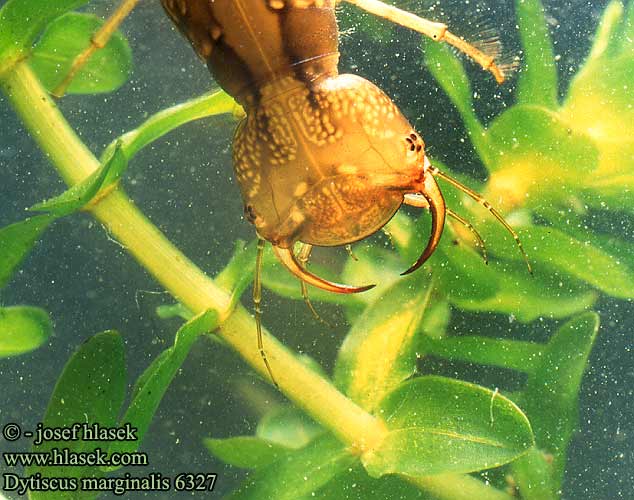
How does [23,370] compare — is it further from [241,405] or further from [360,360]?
[360,360]

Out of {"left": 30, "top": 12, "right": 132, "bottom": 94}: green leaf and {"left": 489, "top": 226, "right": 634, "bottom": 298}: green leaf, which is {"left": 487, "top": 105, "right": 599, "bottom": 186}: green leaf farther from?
{"left": 30, "top": 12, "right": 132, "bottom": 94}: green leaf

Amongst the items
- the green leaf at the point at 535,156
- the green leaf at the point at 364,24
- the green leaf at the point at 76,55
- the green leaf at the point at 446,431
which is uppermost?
the green leaf at the point at 76,55

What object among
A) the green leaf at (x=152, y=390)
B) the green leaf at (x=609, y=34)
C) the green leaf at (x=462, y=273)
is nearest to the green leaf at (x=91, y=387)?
the green leaf at (x=152, y=390)

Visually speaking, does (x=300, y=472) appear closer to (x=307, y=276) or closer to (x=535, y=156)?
(x=307, y=276)

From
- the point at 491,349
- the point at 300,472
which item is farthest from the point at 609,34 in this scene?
the point at 300,472

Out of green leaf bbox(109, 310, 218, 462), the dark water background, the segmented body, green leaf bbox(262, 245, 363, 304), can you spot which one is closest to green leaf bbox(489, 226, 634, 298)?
the dark water background

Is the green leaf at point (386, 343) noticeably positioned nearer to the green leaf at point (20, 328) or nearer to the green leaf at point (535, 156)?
the green leaf at point (535, 156)
